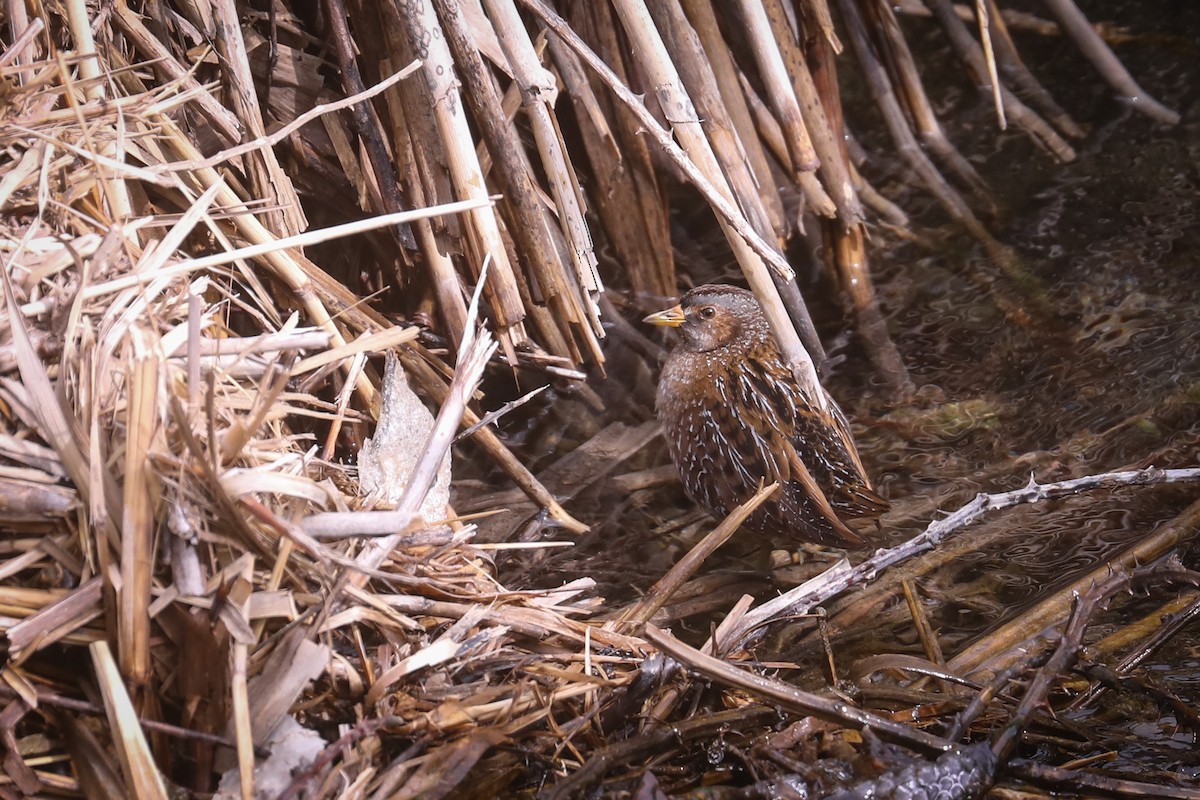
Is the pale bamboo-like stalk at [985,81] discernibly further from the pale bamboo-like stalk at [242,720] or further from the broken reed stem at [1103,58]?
the pale bamboo-like stalk at [242,720]

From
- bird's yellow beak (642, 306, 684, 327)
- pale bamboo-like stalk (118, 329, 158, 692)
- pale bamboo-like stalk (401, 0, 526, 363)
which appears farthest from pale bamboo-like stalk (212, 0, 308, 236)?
bird's yellow beak (642, 306, 684, 327)

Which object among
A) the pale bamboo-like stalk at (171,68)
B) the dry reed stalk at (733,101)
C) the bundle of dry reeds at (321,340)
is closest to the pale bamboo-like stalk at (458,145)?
the bundle of dry reeds at (321,340)

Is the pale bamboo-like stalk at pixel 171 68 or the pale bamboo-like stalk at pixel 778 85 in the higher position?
the pale bamboo-like stalk at pixel 171 68

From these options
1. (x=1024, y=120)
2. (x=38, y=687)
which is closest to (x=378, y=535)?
(x=38, y=687)

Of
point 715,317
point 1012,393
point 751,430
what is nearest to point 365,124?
point 715,317

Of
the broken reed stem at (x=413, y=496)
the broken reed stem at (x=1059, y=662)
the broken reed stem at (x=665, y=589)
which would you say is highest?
the broken reed stem at (x=413, y=496)

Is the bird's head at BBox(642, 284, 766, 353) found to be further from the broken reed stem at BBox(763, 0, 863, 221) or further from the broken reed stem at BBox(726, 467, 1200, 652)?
the broken reed stem at BBox(726, 467, 1200, 652)

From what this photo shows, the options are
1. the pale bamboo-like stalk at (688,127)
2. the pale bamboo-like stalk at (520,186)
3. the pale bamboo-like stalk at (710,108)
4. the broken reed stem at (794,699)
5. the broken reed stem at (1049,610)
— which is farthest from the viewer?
the pale bamboo-like stalk at (710,108)
